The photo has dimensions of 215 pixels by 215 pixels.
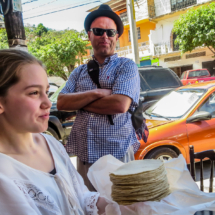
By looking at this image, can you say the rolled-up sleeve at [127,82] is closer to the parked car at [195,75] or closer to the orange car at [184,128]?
the orange car at [184,128]

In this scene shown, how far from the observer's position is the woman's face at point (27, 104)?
3.34 ft

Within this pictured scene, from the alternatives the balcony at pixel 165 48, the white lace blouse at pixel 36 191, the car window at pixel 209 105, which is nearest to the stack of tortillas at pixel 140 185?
the white lace blouse at pixel 36 191

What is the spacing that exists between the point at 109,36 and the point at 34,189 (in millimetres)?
1412

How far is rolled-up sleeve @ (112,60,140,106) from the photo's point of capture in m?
1.83

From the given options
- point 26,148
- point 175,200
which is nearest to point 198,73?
point 175,200

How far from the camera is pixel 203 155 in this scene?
178 centimetres

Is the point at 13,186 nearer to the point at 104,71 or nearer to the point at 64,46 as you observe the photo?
the point at 104,71

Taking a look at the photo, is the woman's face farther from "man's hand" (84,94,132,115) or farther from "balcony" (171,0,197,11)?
"balcony" (171,0,197,11)

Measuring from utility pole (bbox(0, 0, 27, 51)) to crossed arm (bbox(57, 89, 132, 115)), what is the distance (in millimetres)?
1929

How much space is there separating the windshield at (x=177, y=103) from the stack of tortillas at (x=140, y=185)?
2.99 metres

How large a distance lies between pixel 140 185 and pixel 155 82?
6.69 m

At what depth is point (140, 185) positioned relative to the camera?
47.4 inches

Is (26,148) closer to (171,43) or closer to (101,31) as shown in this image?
(101,31)

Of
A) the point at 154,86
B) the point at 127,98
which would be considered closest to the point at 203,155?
the point at 127,98
